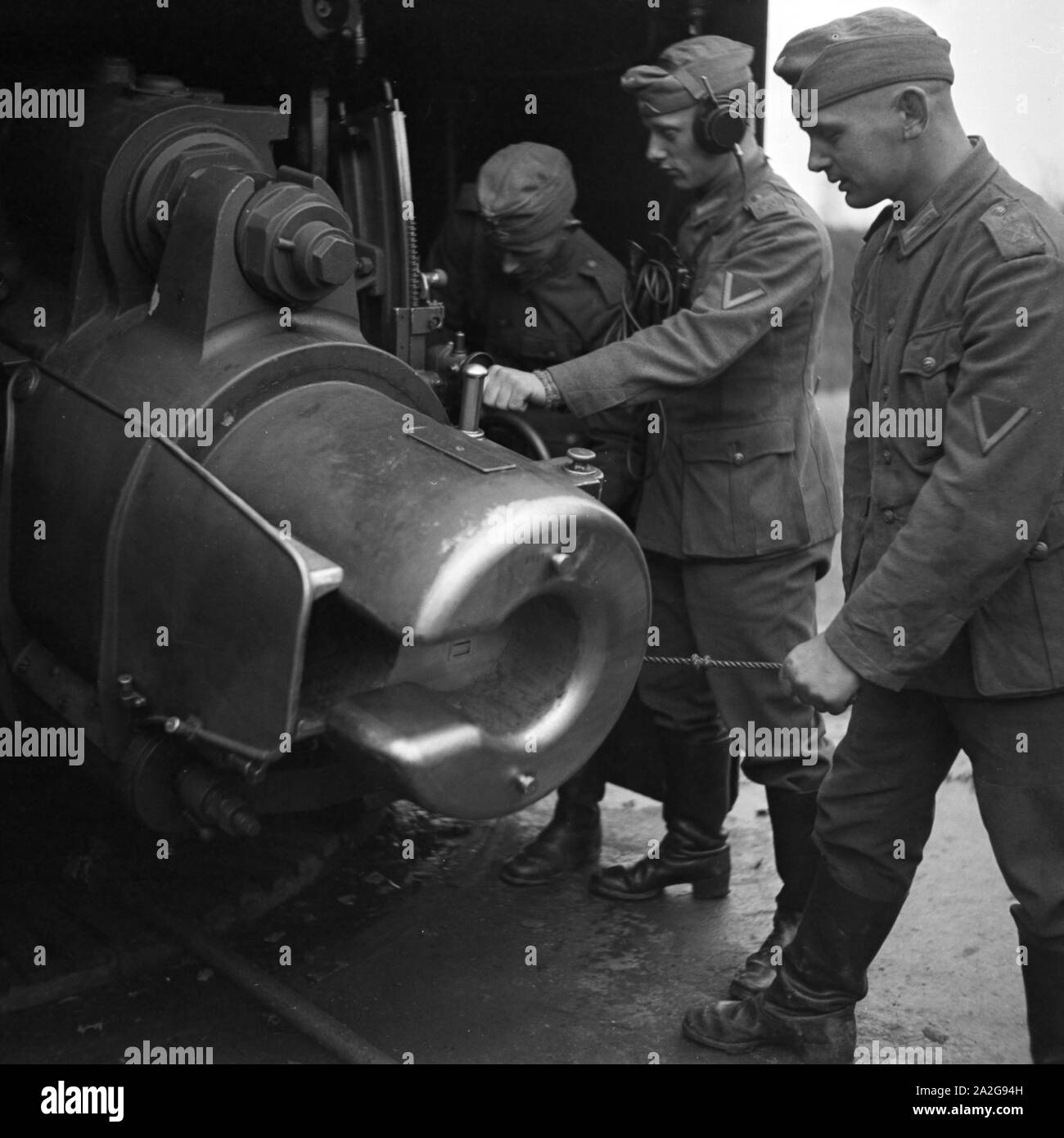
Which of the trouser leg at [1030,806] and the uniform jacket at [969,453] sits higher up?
the uniform jacket at [969,453]

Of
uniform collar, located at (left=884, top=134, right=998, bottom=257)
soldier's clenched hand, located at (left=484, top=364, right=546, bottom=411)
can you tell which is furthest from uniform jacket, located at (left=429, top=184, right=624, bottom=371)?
uniform collar, located at (left=884, top=134, right=998, bottom=257)

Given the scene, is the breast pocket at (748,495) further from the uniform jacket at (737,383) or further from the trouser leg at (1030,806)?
the trouser leg at (1030,806)

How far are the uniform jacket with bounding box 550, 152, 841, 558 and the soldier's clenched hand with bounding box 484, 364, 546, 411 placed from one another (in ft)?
0.24

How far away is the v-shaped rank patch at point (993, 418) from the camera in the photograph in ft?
7.73

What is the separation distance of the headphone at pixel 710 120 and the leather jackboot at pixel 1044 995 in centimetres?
164

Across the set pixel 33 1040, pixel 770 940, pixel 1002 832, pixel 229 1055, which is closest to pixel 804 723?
pixel 770 940

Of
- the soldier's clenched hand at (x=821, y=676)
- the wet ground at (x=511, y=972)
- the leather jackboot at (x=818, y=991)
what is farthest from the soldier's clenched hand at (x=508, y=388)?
the wet ground at (x=511, y=972)

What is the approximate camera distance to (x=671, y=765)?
3.74 m

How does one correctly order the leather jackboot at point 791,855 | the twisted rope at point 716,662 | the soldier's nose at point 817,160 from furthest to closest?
1. the leather jackboot at point 791,855
2. the twisted rope at point 716,662
3. the soldier's nose at point 817,160

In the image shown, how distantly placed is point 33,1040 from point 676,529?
172 cm

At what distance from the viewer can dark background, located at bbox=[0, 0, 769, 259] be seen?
3221 mm

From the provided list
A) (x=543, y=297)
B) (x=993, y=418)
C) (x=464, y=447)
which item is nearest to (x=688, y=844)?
(x=543, y=297)

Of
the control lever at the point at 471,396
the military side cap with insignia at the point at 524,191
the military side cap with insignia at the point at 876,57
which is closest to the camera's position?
the military side cap with insignia at the point at 876,57

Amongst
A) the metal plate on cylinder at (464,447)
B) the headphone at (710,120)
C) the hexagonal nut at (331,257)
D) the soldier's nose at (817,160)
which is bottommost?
the metal plate on cylinder at (464,447)
